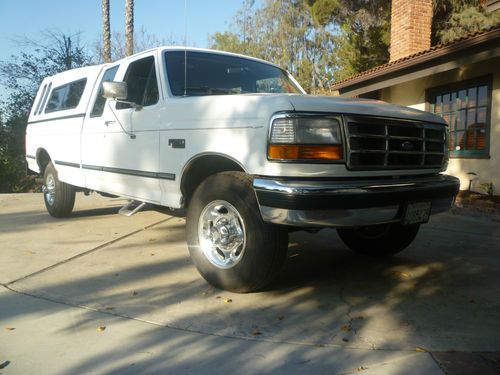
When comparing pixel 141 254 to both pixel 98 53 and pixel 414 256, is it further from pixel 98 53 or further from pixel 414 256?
pixel 98 53

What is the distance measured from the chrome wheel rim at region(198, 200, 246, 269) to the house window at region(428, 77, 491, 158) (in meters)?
6.61

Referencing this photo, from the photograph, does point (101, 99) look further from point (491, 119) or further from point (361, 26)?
point (361, 26)

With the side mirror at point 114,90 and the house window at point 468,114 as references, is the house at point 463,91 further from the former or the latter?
the side mirror at point 114,90

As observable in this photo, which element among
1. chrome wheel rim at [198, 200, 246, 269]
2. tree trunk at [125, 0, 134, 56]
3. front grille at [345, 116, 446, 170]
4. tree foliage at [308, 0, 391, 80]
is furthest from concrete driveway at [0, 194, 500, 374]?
tree trunk at [125, 0, 134, 56]

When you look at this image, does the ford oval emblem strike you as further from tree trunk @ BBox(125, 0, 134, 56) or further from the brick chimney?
tree trunk @ BBox(125, 0, 134, 56)

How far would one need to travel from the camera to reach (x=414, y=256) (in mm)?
4742

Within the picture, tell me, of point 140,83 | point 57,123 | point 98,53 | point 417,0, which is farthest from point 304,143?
point 98,53

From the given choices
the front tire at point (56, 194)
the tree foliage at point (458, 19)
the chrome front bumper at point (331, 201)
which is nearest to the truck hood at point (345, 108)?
the chrome front bumper at point (331, 201)

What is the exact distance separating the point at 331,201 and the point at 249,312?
1.03m

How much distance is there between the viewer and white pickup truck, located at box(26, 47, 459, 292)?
2.94 metres

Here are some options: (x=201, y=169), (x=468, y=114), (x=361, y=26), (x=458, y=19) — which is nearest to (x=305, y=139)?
(x=201, y=169)

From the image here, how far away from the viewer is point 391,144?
3283mm

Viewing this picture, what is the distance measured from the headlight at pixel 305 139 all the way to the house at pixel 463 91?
5.68m

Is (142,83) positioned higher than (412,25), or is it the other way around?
(412,25)
